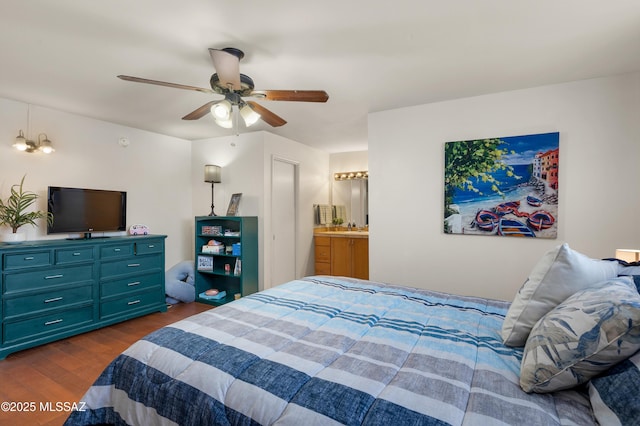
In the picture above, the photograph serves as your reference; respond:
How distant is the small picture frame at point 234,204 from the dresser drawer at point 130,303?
1.35m

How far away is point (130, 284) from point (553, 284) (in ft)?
12.9

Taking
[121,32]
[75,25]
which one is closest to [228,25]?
[121,32]

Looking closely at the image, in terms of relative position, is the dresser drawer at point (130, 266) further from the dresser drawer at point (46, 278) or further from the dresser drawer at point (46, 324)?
the dresser drawer at point (46, 324)

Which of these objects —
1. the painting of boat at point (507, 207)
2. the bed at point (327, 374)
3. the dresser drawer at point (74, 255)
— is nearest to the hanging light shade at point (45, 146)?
the dresser drawer at point (74, 255)

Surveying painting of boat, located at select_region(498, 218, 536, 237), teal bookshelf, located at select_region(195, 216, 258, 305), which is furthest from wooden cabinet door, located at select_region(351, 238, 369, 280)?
painting of boat, located at select_region(498, 218, 536, 237)

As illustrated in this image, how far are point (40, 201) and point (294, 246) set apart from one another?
3145 mm

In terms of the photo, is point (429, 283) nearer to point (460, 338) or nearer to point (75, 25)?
point (460, 338)

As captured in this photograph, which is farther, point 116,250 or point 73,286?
point 116,250

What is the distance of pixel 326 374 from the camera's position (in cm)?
110

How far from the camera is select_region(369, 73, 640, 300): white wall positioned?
2.51 metres

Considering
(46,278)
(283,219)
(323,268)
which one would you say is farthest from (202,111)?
(323,268)

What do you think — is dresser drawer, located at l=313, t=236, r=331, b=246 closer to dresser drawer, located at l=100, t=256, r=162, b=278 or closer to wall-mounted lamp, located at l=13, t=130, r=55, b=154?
dresser drawer, located at l=100, t=256, r=162, b=278

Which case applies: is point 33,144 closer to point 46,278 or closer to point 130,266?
point 46,278

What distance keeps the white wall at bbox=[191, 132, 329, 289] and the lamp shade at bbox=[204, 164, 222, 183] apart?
0.65 ft
